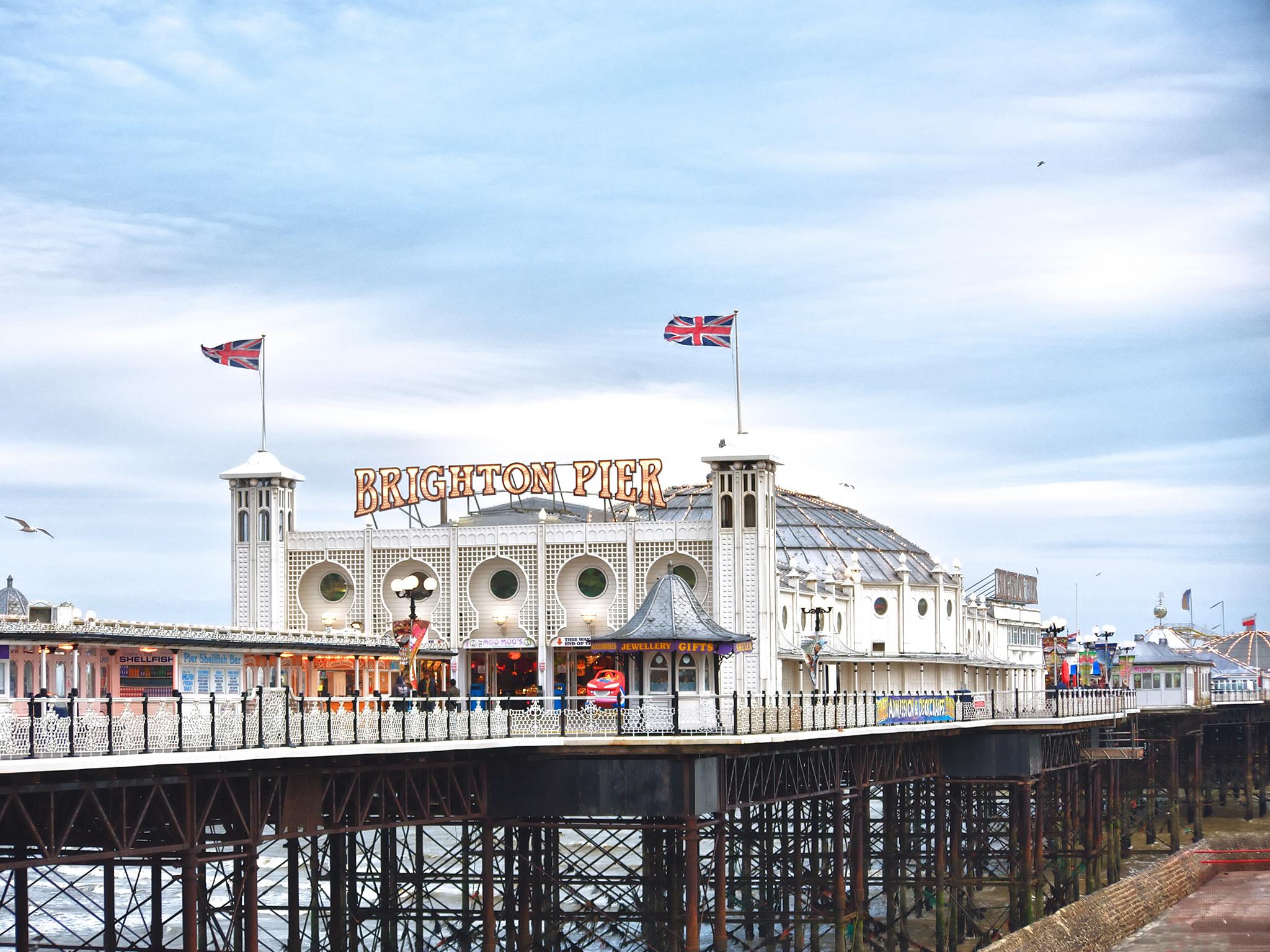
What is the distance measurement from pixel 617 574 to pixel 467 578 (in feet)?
18.1

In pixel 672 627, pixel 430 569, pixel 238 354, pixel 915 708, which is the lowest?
pixel 915 708

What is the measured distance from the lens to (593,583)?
68.6m

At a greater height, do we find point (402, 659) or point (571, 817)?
point (402, 659)

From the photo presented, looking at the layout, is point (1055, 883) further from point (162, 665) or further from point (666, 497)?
point (162, 665)

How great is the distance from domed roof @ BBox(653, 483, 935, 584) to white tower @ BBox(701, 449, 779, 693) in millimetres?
26925

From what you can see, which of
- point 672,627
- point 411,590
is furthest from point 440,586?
point 411,590

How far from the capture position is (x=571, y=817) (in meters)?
54.3

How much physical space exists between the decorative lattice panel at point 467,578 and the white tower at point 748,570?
8.61m

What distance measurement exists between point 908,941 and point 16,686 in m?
32.1

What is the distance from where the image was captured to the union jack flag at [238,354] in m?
66.3

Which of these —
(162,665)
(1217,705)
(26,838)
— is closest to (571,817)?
(162,665)

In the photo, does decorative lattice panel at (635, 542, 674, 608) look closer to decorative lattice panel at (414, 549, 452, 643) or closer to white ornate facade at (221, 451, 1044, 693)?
white ornate facade at (221, 451, 1044, 693)

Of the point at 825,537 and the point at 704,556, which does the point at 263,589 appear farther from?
the point at 825,537

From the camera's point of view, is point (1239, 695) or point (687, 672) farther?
point (1239, 695)
